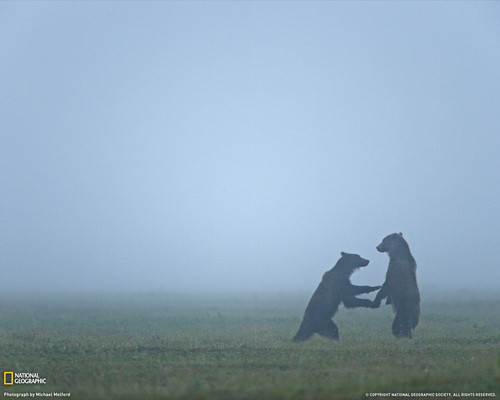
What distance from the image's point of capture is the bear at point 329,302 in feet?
56.0

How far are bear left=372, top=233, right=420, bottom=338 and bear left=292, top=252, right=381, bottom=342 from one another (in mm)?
644

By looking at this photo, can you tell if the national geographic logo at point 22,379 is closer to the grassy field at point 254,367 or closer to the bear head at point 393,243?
the grassy field at point 254,367

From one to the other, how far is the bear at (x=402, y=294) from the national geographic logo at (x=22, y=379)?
33.1 ft

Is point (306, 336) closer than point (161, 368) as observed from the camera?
No

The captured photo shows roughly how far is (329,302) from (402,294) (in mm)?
2272

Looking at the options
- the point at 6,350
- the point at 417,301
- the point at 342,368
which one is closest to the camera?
the point at 342,368

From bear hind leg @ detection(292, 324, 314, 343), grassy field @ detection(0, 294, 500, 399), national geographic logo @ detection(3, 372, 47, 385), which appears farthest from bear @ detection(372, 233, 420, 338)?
national geographic logo @ detection(3, 372, 47, 385)

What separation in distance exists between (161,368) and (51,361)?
2.91 m

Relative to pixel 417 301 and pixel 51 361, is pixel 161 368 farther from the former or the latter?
pixel 417 301

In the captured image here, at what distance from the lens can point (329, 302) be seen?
57.3ft

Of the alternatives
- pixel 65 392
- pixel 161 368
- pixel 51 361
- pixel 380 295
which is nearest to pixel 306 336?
pixel 380 295

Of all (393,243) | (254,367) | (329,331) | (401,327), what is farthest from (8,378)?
(393,243)

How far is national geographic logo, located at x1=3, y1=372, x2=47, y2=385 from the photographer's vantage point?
36.0 ft

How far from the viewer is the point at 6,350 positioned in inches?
586
